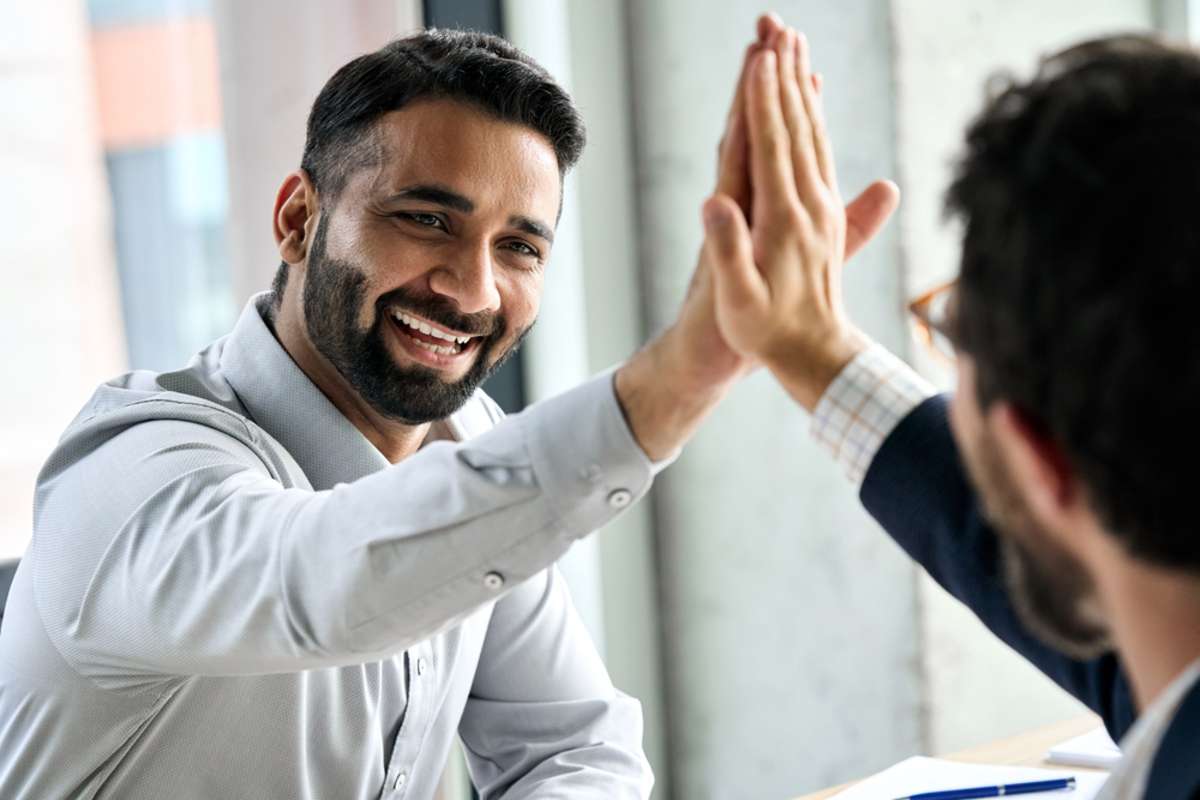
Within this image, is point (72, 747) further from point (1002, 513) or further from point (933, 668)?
point (933, 668)

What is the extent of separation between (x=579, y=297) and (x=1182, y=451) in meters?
2.20

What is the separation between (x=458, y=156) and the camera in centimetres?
157

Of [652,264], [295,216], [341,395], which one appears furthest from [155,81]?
[341,395]

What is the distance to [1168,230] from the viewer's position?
28.0 inches

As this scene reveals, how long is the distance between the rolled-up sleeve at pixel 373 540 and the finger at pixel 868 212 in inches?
13.0

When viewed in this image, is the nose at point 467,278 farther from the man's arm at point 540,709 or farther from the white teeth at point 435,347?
the man's arm at point 540,709

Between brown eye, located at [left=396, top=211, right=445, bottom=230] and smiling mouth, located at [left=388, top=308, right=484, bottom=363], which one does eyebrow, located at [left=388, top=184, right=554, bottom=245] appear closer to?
brown eye, located at [left=396, top=211, right=445, bottom=230]

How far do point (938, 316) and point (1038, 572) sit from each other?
9.2 inches

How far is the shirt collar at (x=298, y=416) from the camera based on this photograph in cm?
157

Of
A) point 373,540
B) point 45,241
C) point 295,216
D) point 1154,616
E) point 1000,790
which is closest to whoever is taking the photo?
point 1154,616

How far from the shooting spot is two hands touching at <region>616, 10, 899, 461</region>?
1050 millimetres

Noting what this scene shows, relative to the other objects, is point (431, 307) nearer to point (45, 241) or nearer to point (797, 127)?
point (797, 127)

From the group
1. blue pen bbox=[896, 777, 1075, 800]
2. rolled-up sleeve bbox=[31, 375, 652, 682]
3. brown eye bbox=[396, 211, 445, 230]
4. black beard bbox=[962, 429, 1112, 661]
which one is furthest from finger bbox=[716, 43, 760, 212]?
blue pen bbox=[896, 777, 1075, 800]

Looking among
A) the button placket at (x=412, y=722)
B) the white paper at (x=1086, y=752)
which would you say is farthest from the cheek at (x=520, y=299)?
the white paper at (x=1086, y=752)
